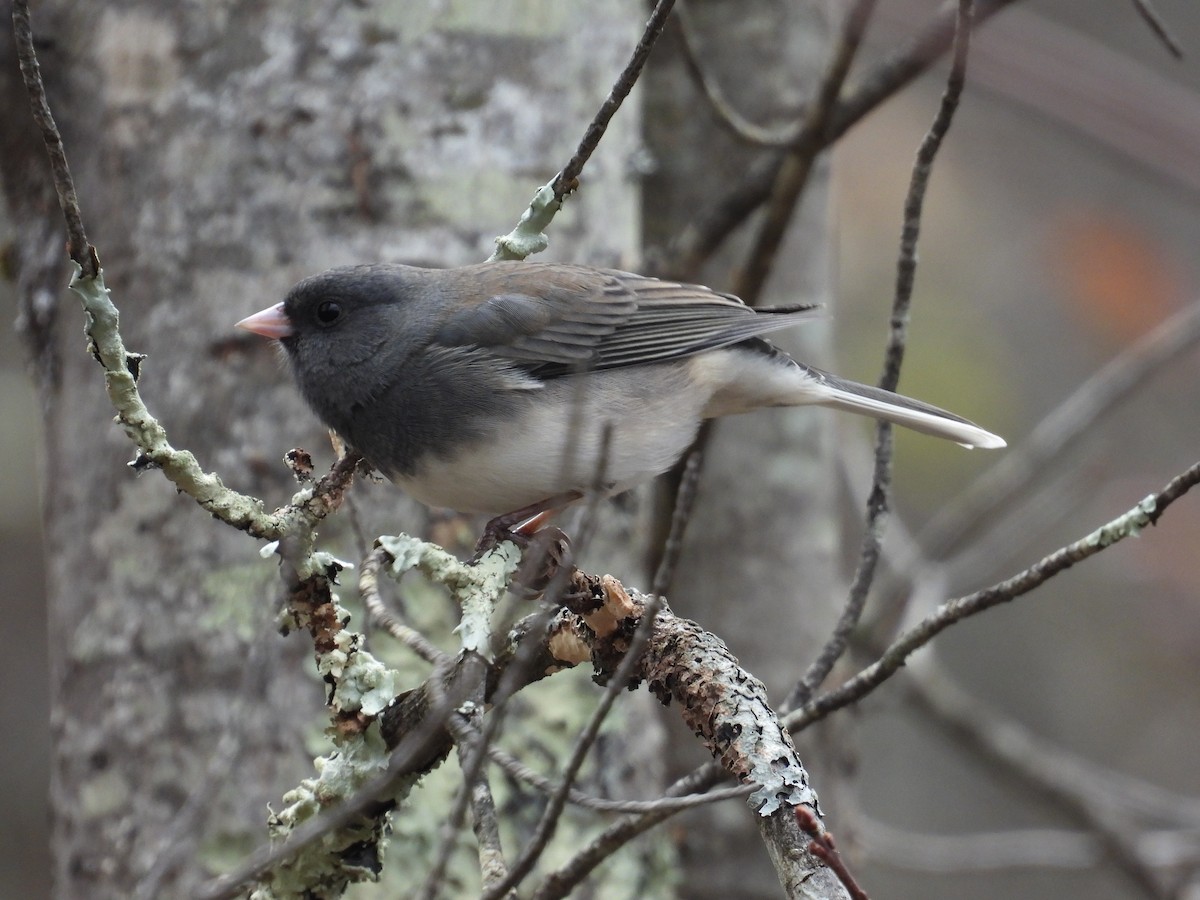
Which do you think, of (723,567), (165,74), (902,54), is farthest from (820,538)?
(165,74)

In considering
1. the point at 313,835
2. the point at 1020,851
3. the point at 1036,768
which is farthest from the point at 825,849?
the point at 1020,851

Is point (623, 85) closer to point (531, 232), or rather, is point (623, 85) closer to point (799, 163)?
point (531, 232)

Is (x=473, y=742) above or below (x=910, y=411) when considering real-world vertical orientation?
below

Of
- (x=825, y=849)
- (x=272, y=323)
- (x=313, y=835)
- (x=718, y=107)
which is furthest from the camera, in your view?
(x=718, y=107)

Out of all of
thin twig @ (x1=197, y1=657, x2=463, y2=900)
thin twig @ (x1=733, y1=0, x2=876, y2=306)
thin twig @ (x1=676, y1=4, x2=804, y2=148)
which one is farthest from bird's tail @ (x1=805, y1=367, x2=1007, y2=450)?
thin twig @ (x1=197, y1=657, x2=463, y2=900)

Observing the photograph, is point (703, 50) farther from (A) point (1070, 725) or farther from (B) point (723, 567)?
(A) point (1070, 725)

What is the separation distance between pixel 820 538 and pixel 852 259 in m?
3.82

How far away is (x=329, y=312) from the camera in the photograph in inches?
98.2

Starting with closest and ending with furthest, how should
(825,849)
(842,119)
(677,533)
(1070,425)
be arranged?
(825,849) < (677,533) < (842,119) < (1070,425)

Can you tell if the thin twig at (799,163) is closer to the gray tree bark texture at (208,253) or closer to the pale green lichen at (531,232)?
the gray tree bark texture at (208,253)

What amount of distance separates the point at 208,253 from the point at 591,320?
865 millimetres

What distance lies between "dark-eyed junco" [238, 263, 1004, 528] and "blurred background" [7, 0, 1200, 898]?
3522mm

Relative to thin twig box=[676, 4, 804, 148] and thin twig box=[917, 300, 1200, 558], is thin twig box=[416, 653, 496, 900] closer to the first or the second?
thin twig box=[676, 4, 804, 148]

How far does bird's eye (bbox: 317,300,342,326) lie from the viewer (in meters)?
2.49
